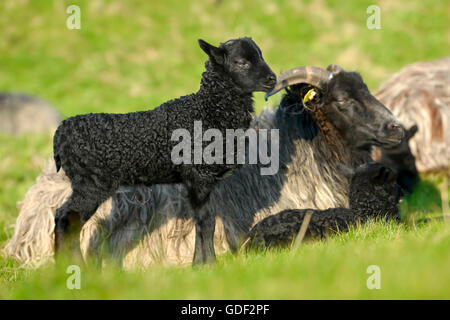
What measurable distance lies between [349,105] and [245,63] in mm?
2119

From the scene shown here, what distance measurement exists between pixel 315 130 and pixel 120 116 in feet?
9.60

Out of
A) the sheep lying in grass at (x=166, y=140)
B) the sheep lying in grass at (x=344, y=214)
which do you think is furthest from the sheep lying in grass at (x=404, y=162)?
the sheep lying in grass at (x=166, y=140)

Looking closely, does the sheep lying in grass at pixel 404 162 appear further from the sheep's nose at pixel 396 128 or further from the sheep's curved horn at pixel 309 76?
the sheep's curved horn at pixel 309 76

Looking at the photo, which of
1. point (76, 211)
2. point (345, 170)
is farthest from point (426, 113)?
point (76, 211)

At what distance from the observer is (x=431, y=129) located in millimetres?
9234

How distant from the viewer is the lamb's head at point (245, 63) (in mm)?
4559

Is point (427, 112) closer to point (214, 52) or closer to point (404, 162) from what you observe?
point (404, 162)

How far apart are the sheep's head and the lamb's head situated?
1.52 meters

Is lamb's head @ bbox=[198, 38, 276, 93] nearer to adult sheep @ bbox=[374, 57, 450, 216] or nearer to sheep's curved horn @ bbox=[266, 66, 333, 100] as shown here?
sheep's curved horn @ bbox=[266, 66, 333, 100]

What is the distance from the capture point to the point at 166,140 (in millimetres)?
4621

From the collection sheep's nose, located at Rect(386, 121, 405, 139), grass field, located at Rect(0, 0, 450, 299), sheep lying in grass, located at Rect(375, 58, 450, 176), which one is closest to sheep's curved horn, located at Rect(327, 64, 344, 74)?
sheep's nose, located at Rect(386, 121, 405, 139)
